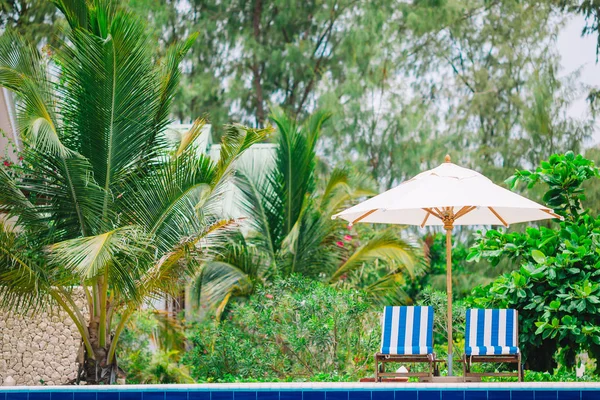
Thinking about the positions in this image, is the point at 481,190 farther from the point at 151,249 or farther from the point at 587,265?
the point at 151,249

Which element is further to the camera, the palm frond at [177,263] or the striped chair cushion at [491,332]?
the palm frond at [177,263]

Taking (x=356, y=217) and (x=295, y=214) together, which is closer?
(x=356, y=217)

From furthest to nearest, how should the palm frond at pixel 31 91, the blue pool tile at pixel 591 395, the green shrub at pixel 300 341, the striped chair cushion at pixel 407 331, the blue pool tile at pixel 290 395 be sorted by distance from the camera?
the green shrub at pixel 300 341, the palm frond at pixel 31 91, the striped chair cushion at pixel 407 331, the blue pool tile at pixel 290 395, the blue pool tile at pixel 591 395

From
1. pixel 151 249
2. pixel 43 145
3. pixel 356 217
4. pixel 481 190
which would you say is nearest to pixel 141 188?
pixel 151 249

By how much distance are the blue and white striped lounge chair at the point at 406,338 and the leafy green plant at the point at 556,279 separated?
3.69 feet

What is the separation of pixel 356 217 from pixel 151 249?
2753 mm

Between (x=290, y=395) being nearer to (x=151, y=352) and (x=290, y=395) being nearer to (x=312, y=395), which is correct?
(x=312, y=395)

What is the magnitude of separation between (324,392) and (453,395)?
122cm

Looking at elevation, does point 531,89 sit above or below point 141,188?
above

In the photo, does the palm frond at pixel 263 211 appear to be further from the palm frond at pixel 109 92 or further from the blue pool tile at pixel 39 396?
the blue pool tile at pixel 39 396

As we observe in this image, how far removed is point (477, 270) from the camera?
19797 mm

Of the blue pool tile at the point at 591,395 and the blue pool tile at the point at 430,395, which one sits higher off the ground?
the blue pool tile at the point at 591,395

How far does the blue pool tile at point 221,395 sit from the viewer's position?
7.31 meters

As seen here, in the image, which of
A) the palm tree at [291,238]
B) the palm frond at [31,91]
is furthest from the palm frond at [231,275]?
the palm frond at [31,91]
